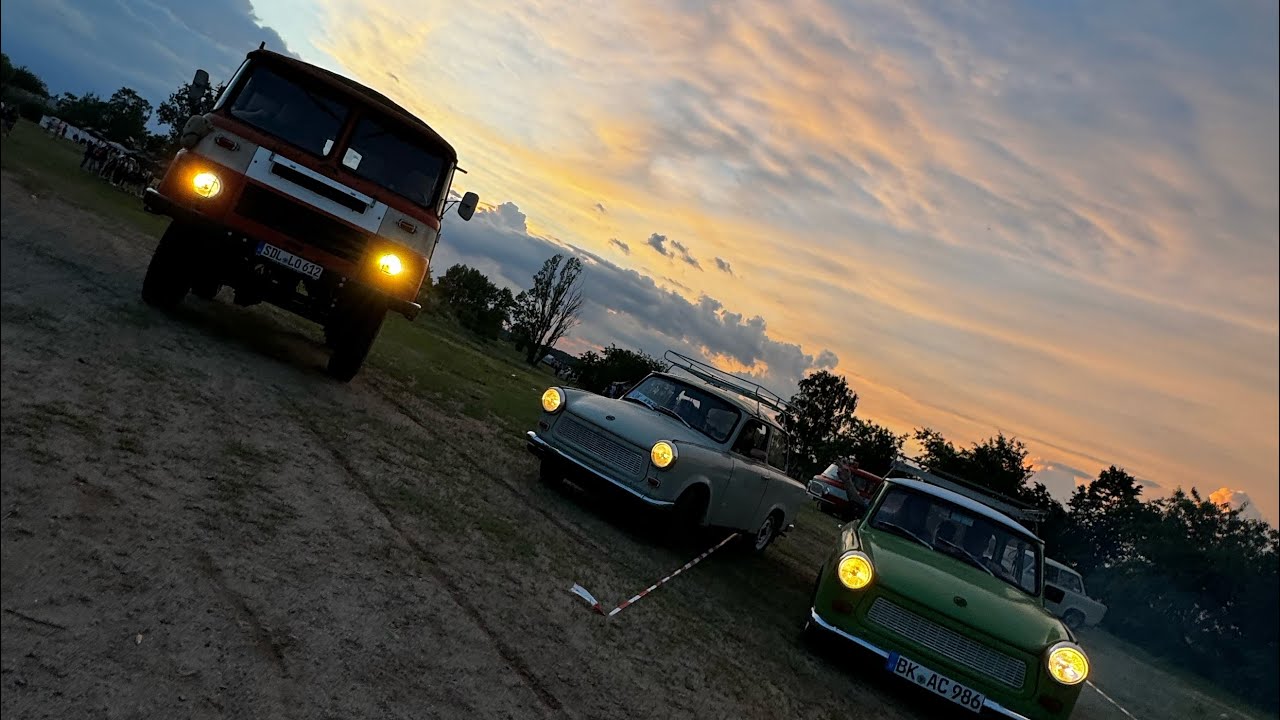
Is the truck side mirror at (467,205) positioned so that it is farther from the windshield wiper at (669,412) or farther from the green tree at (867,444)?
the green tree at (867,444)

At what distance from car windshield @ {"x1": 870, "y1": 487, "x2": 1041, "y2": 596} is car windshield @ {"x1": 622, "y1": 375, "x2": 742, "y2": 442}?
74.1 inches

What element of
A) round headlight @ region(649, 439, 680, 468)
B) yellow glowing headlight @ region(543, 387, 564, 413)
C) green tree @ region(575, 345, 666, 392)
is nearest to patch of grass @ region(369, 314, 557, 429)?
yellow glowing headlight @ region(543, 387, 564, 413)

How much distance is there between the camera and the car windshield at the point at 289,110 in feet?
23.3

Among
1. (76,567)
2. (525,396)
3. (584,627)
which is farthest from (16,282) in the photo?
(525,396)

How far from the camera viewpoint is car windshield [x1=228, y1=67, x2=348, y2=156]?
7105 millimetres

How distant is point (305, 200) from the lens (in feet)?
22.5

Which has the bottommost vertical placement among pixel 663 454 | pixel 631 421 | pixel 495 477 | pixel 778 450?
pixel 495 477

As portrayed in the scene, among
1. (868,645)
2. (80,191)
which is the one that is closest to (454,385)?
(868,645)

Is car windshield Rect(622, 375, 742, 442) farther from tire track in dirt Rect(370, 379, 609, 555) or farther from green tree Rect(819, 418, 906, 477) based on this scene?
green tree Rect(819, 418, 906, 477)

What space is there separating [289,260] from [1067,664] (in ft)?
24.5

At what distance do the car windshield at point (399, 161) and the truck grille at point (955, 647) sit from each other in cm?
624

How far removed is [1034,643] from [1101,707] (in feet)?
19.9

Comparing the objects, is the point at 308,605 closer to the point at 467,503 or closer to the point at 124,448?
the point at 124,448

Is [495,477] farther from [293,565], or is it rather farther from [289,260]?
[293,565]
